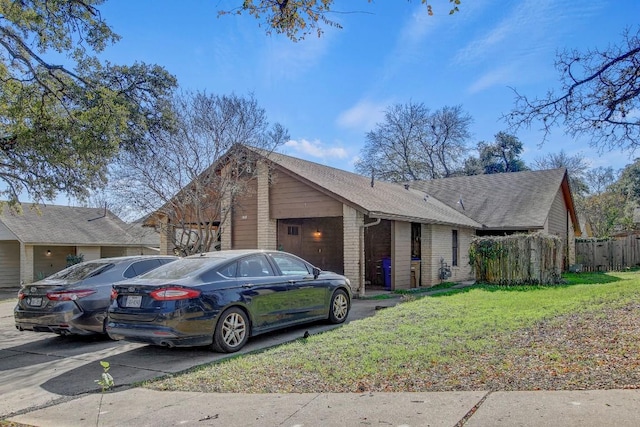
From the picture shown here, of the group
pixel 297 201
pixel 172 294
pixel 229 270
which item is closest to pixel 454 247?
pixel 297 201

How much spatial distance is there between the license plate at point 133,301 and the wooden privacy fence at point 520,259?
12331 millimetres

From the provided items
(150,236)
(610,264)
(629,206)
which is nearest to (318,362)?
(610,264)

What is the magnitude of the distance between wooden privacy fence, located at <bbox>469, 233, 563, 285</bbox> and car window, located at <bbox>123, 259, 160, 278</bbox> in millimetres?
10938

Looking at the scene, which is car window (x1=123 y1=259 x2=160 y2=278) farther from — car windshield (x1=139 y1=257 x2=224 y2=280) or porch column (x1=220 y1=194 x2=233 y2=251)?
porch column (x1=220 y1=194 x2=233 y2=251)

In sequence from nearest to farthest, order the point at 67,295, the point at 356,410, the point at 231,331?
the point at 356,410 < the point at 231,331 < the point at 67,295

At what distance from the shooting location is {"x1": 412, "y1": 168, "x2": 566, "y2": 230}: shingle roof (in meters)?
21.2

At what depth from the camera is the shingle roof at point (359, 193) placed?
14695mm

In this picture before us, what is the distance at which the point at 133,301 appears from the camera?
6.96 meters

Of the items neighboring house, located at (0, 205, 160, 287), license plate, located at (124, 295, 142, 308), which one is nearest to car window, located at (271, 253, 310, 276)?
license plate, located at (124, 295, 142, 308)

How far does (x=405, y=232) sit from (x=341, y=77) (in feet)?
27.3

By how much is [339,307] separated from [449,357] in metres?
3.81

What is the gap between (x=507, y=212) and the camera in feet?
72.4

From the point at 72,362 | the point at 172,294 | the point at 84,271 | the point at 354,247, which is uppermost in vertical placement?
the point at 354,247

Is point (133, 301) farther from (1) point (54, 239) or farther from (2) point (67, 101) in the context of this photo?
(1) point (54, 239)
